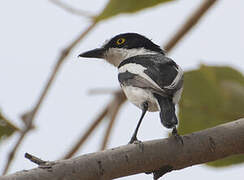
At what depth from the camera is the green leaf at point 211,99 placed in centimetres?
439

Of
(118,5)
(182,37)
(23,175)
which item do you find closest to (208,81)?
(182,37)

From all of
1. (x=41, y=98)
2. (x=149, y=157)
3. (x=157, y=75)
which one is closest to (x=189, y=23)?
(x=157, y=75)

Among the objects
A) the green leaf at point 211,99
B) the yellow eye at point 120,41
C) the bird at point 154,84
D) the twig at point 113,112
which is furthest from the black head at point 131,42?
the green leaf at point 211,99

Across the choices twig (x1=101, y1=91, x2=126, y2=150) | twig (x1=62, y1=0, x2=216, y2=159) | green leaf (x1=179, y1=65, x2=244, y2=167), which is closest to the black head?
twig (x1=62, y1=0, x2=216, y2=159)

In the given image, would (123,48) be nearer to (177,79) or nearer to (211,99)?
(211,99)

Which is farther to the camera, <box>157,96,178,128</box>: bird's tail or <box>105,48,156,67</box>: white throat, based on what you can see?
<box>105,48,156,67</box>: white throat

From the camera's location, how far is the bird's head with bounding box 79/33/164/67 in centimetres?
535

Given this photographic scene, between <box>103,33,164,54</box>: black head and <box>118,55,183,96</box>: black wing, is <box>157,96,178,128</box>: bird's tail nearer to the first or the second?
<box>118,55,183,96</box>: black wing

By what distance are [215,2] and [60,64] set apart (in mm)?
1399

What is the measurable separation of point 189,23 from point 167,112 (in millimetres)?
1335

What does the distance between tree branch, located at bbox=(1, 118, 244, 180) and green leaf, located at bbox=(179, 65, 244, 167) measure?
940 millimetres

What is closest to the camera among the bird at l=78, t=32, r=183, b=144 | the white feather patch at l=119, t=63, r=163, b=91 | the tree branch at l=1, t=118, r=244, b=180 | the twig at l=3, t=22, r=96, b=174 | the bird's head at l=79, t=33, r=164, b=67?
the tree branch at l=1, t=118, r=244, b=180

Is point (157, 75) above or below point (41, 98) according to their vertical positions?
below

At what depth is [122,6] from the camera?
165 inches
